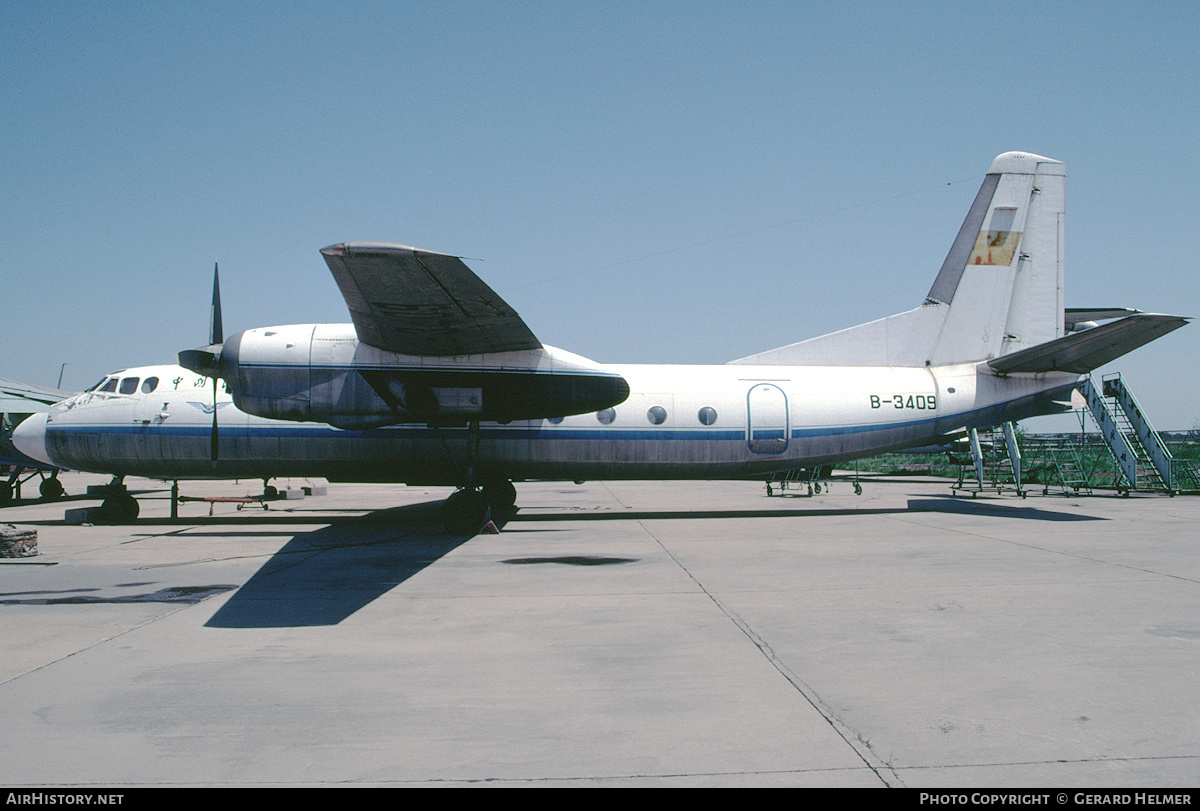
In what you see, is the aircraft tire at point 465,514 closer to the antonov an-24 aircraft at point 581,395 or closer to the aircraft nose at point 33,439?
the antonov an-24 aircraft at point 581,395

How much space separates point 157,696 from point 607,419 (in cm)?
1072

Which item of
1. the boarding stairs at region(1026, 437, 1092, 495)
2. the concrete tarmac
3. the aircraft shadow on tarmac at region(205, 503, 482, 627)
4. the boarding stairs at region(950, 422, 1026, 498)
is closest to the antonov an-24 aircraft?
the aircraft shadow on tarmac at region(205, 503, 482, 627)

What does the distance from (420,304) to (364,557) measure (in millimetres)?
3791

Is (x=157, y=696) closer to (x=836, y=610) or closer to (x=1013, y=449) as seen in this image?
(x=836, y=610)

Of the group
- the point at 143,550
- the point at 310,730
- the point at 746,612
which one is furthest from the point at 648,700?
the point at 143,550

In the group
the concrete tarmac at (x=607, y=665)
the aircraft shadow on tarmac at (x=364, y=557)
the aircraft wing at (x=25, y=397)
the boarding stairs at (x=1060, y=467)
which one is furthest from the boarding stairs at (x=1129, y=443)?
the aircraft wing at (x=25, y=397)

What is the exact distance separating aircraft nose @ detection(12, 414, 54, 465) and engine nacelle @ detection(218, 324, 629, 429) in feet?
19.6

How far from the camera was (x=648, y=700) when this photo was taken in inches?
186

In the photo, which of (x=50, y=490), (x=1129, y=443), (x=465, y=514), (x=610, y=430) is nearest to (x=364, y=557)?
(x=465, y=514)

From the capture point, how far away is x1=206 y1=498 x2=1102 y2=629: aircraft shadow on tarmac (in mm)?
7355

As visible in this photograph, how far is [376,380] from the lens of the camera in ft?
40.5

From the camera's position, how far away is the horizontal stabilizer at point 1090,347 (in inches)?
512

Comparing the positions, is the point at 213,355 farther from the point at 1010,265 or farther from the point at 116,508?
the point at 1010,265

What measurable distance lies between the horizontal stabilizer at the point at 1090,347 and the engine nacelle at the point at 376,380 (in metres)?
8.66
